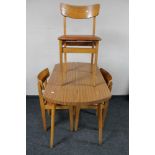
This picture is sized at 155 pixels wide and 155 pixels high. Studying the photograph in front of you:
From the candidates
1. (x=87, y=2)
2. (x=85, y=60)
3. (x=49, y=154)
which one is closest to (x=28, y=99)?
(x=85, y=60)

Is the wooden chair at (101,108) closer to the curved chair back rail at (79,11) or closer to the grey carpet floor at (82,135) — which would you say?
the grey carpet floor at (82,135)

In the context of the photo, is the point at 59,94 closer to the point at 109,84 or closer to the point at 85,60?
the point at 109,84

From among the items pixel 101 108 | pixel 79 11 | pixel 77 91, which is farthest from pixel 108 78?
pixel 79 11

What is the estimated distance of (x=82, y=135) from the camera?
2352 millimetres

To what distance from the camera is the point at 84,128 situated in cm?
251

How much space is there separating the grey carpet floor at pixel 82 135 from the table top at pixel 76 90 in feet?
1.74

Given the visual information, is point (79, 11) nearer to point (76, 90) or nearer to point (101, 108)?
point (76, 90)

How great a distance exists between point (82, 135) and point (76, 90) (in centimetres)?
63

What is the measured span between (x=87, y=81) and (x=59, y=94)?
1.47 feet

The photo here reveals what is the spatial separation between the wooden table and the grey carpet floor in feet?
0.50

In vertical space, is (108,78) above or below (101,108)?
above

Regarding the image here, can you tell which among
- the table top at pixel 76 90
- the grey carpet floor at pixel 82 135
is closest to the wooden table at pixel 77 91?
the table top at pixel 76 90

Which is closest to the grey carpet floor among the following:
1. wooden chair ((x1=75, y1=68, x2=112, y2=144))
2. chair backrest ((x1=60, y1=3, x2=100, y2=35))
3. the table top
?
wooden chair ((x1=75, y1=68, x2=112, y2=144))

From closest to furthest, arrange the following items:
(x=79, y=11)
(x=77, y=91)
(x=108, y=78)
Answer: (x=77, y=91) → (x=108, y=78) → (x=79, y=11)
